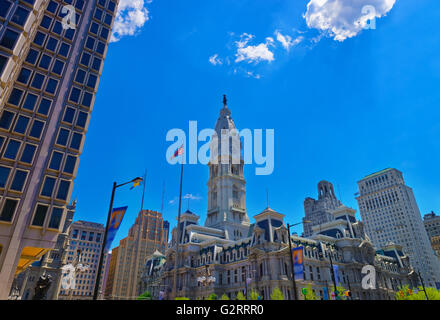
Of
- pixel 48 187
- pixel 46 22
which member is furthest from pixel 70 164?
pixel 46 22

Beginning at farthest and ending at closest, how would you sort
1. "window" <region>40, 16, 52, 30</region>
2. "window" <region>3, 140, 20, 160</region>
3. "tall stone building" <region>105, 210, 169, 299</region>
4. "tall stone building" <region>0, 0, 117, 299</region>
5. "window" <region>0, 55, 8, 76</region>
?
"tall stone building" <region>105, 210, 169, 299</region> → "window" <region>40, 16, 52, 30</region> → "window" <region>3, 140, 20, 160</region> → "tall stone building" <region>0, 0, 117, 299</region> → "window" <region>0, 55, 8, 76</region>

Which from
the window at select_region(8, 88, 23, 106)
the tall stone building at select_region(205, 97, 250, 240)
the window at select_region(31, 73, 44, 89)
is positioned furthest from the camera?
the tall stone building at select_region(205, 97, 250, 240)

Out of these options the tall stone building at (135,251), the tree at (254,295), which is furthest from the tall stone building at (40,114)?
the tall stone building at (135,251)

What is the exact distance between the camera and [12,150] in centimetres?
3250

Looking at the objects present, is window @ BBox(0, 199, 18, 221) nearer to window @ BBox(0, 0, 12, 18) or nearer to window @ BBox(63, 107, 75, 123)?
window @ BBox(63, 107, 75, 123)

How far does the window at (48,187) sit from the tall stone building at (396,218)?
145908 millimetres

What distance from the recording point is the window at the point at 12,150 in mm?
32047

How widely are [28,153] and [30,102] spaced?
6728mm

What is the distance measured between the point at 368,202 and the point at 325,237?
3967 inches

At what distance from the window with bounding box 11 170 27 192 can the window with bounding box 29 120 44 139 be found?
487 cm

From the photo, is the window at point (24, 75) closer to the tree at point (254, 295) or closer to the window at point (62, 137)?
the window at point (62, 137)

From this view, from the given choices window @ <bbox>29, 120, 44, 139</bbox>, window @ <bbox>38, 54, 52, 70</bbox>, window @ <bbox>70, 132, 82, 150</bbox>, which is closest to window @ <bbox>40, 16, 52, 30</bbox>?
window @ <bbox>38, 54, 52, 70</bbox>

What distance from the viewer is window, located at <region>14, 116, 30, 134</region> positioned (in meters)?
33.4

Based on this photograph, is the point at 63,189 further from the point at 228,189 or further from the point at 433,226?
the point at 433,226
